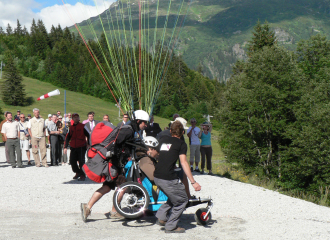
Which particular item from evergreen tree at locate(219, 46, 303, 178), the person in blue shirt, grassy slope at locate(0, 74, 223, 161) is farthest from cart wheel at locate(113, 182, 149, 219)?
grassy slope at locate(0, 74, 223, 161)

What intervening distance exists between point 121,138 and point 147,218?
1.65 metres

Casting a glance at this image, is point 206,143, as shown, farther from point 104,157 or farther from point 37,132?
point 104,157

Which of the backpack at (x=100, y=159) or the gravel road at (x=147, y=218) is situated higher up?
the backpack at (x=100, y=159)

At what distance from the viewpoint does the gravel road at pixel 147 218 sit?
5.55m

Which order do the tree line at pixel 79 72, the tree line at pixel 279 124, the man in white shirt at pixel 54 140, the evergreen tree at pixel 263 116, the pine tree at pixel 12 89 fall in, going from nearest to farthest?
1. the man in white shirt at pixel 54 140
2. the tree line at pixel 279 124
3. the evergreen tree at pixel 263 116
4. the pine tree at pixel 12 89
5. the tree line at pixel 79 72

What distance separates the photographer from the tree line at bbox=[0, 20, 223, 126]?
11181 cm

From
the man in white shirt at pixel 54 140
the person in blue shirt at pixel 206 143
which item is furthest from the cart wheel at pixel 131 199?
the man in white shirt at pixel 54 140

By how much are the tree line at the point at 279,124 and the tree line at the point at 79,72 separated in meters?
63.6

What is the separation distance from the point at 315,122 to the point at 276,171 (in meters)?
5.47

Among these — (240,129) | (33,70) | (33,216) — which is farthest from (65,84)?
(33,216)

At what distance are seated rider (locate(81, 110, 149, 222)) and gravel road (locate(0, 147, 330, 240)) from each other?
0.94ft

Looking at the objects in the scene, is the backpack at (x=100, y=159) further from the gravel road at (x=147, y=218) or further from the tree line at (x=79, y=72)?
the tree line at (x=79, y=72)

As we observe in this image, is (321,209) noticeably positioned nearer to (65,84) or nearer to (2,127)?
(2,127)

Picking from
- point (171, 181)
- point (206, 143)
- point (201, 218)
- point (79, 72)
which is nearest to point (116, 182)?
point (171, 181)
